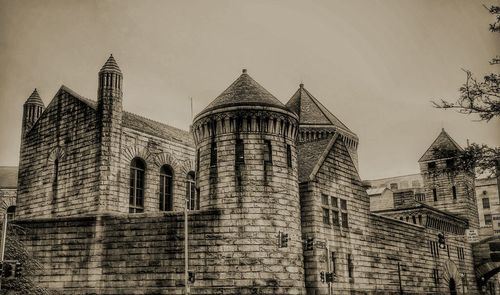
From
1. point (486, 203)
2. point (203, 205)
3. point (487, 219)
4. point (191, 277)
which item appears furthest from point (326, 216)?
point (486, 203)

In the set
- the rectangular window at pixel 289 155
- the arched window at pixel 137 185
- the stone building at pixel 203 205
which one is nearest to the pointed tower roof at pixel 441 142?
the stone building at pixel 203 205

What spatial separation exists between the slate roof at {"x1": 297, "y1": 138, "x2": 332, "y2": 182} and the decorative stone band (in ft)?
10.9

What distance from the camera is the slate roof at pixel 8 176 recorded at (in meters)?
69.6

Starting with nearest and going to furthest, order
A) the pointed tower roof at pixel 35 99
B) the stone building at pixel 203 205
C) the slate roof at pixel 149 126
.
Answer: the stone building at pixel 203 205
the slate roof at pixel 149 126
the pointed tower roof at pixel 35 99

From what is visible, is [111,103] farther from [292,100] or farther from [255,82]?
[292,100]

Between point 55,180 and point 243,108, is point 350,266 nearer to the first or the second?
point 243,108

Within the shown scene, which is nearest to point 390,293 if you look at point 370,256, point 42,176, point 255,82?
point 370,256

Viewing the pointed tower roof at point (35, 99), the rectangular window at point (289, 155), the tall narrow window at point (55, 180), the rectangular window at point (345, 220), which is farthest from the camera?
the pointed tower roof at point (35, 99)

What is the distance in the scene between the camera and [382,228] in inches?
1615

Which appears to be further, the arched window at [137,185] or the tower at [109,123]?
the arched window at [137,185]

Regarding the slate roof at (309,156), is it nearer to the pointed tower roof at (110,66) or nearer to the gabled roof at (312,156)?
the gabled roof at (312,156)

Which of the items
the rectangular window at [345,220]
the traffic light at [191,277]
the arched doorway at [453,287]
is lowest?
the arched doorway at [453,287]

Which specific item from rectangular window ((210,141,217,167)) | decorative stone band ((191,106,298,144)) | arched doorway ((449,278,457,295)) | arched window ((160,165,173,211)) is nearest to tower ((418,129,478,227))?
arched doorway ((449,278,457,295))

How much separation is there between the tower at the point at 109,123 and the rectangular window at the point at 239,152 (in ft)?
30.4
